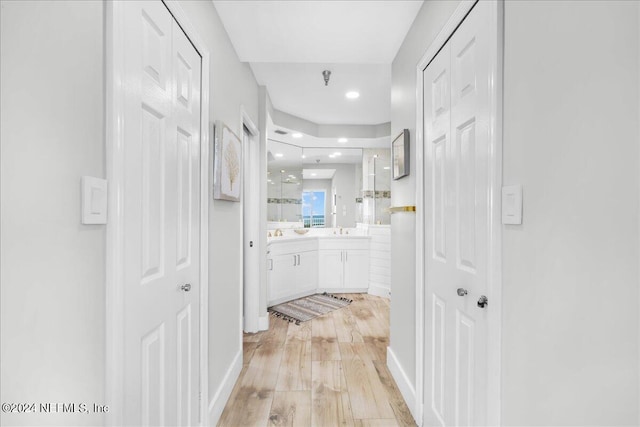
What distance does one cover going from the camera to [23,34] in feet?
1.96

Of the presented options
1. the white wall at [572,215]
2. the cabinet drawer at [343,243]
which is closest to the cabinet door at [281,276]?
the cabinet drawer at [343,243]

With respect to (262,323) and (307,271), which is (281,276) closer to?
(307,271)

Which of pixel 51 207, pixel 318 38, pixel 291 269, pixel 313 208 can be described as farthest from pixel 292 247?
pixel 51 207

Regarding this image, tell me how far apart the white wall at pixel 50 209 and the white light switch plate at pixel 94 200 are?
0.06 feet

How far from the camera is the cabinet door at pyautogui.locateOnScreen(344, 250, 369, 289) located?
14.9ft

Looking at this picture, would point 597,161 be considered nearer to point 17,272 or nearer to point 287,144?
point 17,272

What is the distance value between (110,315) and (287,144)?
12.8 feet

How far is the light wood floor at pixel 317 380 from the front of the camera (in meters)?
1.79

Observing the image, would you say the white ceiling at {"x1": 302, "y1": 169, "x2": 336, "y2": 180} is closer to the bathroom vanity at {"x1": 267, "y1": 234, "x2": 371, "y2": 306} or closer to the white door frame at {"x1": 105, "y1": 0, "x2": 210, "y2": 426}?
the bathroom vanity at {"x1": 267, "y1": 234, "x2": 371, "y2": 306}

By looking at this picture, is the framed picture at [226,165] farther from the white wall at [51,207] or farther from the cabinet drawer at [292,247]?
the cabinet drawer at [292,247]

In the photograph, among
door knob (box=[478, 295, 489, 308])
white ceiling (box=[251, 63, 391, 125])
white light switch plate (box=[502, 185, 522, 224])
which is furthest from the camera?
white ceiling (box=[251, 63, 391, 125])

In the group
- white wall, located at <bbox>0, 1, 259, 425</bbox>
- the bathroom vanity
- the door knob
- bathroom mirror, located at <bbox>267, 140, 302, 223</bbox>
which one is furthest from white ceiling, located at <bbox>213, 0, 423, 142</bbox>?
the bathroom vanity

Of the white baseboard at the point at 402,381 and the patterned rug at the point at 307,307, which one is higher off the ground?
the white baseboard at the point at 402,381

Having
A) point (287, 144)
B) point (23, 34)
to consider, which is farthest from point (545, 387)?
point (287, 144)
